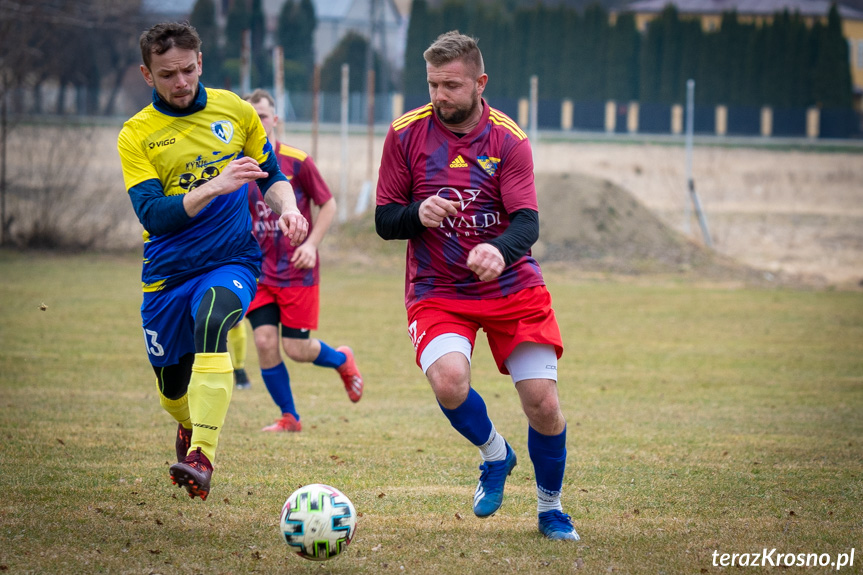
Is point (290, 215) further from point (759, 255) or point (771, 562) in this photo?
point (759, 255)

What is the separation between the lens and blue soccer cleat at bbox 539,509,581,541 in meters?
4.32

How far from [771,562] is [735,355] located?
7.48 meters

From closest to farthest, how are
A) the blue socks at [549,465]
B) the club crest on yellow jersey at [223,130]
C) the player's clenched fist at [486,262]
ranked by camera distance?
the player's clenched fist at [486,262] < the blue socks at [549,465] < the club crest on yellow jersey at [223,130]

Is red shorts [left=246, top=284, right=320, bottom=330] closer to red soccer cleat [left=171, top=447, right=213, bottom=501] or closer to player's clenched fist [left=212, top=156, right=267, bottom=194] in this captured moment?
player's clenched fist [left=212, top=156, right=267, bottom=194]

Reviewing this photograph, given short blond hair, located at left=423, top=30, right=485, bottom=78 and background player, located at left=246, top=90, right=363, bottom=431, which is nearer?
short blond hair, located at left=423, top=30, right=485, bottom=78

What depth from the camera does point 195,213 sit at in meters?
4.39

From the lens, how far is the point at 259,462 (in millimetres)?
5859

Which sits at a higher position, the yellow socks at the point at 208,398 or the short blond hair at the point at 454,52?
the short blond hair at the point at 454,52

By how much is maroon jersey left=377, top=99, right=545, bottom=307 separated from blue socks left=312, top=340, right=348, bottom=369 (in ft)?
10.2

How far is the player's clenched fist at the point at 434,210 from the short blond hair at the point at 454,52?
0.65m

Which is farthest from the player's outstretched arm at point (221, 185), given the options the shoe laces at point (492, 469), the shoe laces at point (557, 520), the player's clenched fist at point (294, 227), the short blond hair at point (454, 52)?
the shoe laces at point (557, 520)

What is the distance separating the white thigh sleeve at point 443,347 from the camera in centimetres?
432

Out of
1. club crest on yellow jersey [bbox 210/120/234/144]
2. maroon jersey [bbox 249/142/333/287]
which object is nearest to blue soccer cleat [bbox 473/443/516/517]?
club crest on yellow jersey [bbox 210/120/234/144]

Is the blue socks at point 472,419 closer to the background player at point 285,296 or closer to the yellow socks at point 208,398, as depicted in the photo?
the yellow socks at point 208,398
